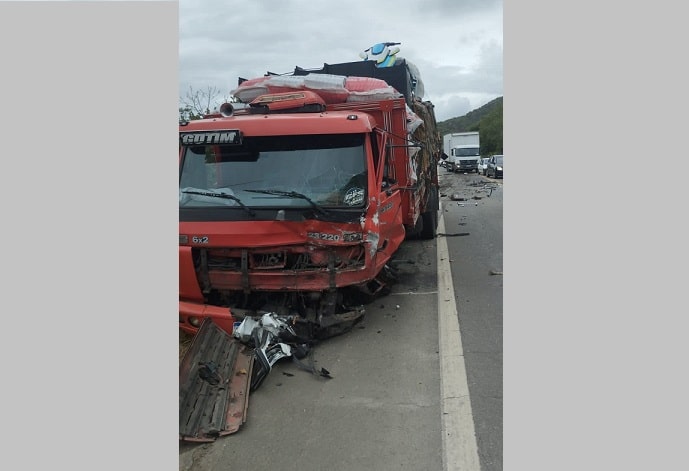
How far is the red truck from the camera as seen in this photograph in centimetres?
509

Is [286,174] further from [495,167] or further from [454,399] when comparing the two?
[495,167]

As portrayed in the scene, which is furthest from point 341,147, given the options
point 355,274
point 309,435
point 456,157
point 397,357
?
point 456,157

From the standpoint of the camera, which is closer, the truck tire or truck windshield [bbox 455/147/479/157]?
the truck tire

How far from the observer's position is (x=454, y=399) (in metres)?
4.07

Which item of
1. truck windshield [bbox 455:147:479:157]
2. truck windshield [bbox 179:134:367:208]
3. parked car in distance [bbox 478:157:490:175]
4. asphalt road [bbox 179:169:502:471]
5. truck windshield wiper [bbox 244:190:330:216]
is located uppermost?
truck windshield [bbox 455:147:479:157]

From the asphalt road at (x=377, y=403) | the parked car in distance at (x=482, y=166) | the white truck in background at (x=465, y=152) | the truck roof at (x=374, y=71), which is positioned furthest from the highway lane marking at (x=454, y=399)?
the white truck in background at (x=465, y=152)

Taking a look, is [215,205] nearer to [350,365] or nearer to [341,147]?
[341,147]

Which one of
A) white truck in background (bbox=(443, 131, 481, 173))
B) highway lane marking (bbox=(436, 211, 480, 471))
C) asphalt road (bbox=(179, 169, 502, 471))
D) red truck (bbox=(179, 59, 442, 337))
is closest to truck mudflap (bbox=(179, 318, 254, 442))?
asphalt road (bbox=(179, 169, 502, 471))

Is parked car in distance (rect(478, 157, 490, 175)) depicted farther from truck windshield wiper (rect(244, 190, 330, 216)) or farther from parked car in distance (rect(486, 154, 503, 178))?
truck windshield wiper (rect(244, 190, 330, 216))

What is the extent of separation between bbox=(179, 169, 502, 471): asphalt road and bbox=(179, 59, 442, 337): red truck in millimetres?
624

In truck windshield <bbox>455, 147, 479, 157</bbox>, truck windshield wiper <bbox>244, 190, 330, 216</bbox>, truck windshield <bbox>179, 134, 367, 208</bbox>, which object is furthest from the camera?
truck windshield <bbox>455, 147, 479, 157</bbox>

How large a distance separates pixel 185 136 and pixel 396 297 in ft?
11.0

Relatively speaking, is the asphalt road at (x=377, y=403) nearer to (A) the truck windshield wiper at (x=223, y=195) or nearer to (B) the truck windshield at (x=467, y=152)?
(A) the truck windshield wiper at (x=223, y=195)

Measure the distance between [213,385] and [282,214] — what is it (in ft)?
5.59
